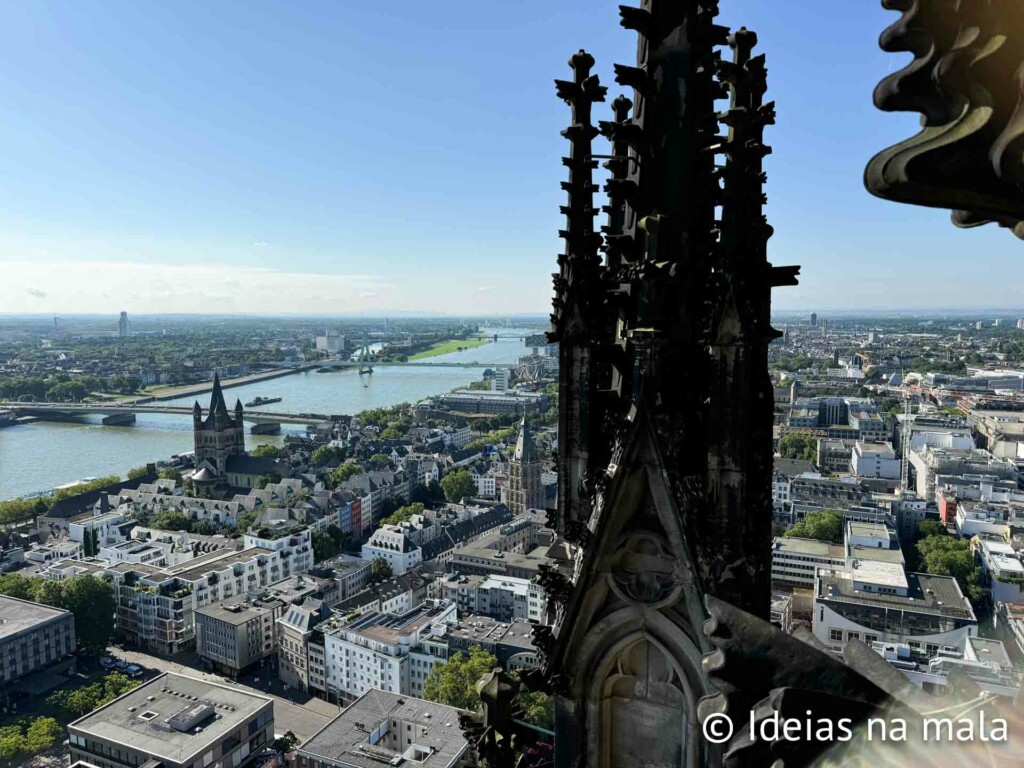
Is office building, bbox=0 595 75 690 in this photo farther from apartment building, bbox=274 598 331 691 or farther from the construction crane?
the construction crane

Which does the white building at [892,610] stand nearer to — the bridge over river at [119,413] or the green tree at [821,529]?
the green tree at [821,529]

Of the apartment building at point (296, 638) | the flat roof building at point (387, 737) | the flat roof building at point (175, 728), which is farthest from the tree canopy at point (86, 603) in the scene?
the flat roof building at point (387, 737)

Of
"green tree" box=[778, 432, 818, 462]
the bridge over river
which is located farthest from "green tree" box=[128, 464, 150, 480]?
"green tree" box=[778, 432, 818, 462]

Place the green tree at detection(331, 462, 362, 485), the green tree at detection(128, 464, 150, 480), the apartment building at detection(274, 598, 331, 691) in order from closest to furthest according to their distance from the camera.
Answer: the apartment building at detection(274, 598, 331, 691)
the green tree at detection(331, 462, 362, 485)
the green tree at detection(128, 464, 150, 480)

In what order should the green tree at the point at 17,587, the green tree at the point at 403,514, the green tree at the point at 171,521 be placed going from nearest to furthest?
the green tree at the point at 17,587 < the green tree at the point at 171,521 < the green tree at the point at 403,514

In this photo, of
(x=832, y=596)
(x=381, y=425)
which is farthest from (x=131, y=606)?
(x=381, y=425)

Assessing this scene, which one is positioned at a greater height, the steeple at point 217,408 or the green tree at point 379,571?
the steeple at point 217,408
